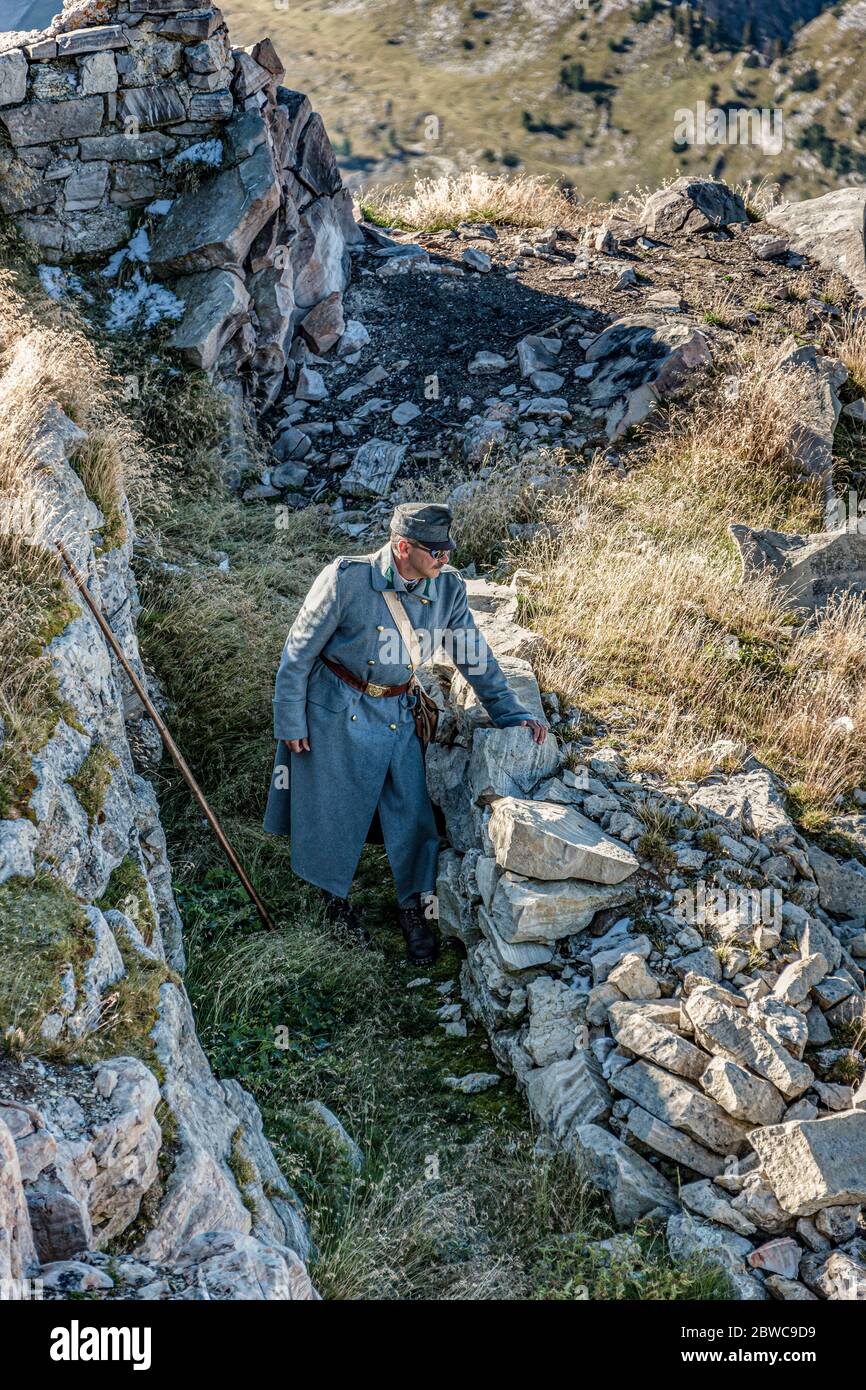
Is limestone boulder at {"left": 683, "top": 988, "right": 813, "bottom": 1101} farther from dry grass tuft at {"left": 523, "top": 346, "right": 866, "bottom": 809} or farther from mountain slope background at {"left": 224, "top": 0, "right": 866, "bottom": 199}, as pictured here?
mountain slope background at {"left": 224, "top": 0, "right": 866, "bottom": 199}

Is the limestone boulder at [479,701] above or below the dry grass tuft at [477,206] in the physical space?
below

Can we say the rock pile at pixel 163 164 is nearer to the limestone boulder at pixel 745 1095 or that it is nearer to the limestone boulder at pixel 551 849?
the limestone boulder at pixel 551 849

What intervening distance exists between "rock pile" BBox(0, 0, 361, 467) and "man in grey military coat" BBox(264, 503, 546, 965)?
485 cm

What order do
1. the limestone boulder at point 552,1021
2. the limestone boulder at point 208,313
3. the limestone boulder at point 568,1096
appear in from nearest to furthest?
1. the limestone boulder at point 568,1096
2. the limestone boulder at point 552,1021
3. the limestone boulder at point 208,313

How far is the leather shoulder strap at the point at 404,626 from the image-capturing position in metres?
4.53

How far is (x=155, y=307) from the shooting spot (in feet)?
29.2

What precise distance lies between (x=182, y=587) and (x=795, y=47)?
338 ft

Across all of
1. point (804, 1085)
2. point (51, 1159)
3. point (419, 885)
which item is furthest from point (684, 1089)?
point (51, 1159)

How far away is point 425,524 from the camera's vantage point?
14.0 feet

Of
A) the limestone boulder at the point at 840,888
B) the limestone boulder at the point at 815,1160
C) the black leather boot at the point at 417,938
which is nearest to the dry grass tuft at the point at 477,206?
the black leather boot at the point at 417,938

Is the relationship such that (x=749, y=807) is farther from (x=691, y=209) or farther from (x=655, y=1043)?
(x=691, y=209)

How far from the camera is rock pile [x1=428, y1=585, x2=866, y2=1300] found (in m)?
3.31

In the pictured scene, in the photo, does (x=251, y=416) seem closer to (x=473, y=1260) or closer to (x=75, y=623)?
(x=75, y=623)

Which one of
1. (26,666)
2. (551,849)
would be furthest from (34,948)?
(551,849)
